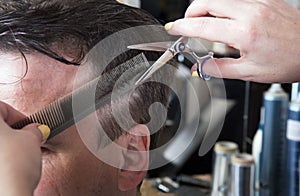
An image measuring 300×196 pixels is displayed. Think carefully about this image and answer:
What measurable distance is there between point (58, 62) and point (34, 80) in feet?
0.18

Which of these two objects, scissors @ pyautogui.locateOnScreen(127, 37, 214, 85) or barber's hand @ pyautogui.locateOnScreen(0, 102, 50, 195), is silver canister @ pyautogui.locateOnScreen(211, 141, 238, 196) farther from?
barber's hand @ pyautogui.locateOnScreen(0, 102, 50, 195)

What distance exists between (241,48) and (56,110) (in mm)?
368

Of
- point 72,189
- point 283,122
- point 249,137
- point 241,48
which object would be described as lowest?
point 249,137

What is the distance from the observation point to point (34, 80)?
897 millimetres

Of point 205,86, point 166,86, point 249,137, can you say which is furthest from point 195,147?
point 166,86

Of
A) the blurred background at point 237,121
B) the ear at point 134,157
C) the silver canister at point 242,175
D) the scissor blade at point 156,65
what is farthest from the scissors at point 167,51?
the blurred background at point 237,121

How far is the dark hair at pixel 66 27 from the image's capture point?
90 cm

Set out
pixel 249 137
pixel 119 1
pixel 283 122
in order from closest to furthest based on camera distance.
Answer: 1. pixel 119 1
2. pixel 283 122
3. pixel 249 137

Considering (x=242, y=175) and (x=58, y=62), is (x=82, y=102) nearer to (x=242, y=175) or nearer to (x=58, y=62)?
(x=58, y=62)

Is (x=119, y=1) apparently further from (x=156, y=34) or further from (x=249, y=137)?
(x=249, y=137)

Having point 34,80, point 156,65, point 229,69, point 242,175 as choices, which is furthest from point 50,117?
point 242,175

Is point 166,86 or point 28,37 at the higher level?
point 28,37

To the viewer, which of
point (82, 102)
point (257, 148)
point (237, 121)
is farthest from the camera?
point (237, 121)

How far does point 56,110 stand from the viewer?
2.54 ft
